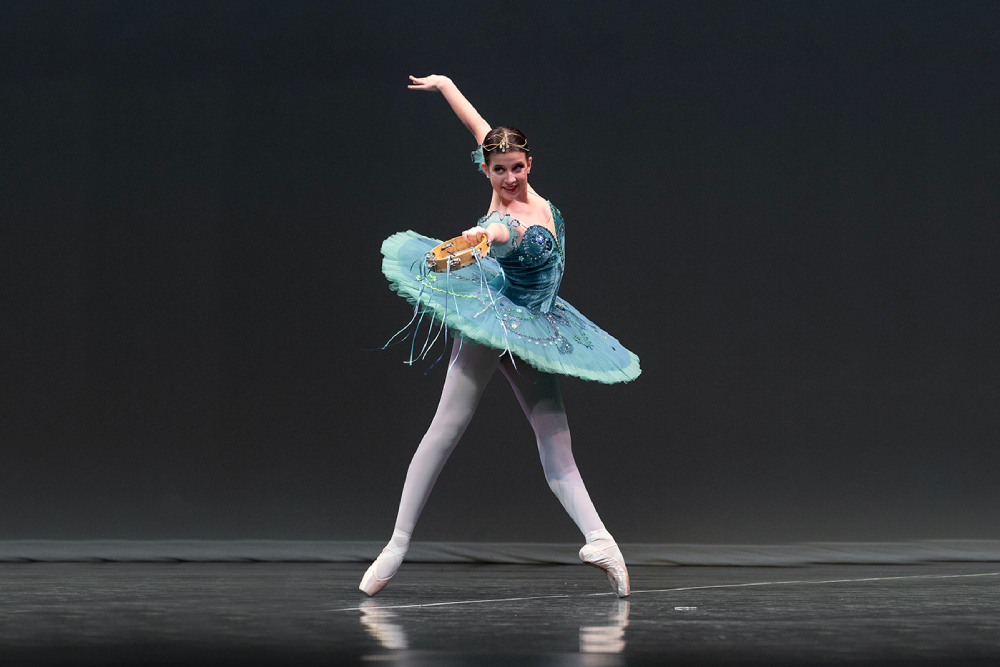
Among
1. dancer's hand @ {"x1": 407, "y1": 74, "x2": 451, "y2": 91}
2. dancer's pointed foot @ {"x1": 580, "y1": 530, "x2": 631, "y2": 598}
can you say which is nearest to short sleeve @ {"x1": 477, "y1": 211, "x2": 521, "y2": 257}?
dancer's hand @ {"x1": 407, "y1": 74, "x2": 451, "y2": 91}

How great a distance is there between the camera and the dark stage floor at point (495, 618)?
151 cm

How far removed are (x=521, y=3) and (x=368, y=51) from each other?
52 centimetres

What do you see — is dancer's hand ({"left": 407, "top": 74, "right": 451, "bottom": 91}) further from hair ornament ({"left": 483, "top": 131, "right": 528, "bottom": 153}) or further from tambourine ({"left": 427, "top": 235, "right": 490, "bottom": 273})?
tambourine ({"left": 427, "top": 235, "right": 490, "bottom": 273})

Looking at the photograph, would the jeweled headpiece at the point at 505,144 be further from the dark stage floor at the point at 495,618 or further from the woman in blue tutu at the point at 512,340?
the dark stage floor at the point at 495,618

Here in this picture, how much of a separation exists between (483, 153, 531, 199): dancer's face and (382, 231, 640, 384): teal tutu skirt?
160 millimetres

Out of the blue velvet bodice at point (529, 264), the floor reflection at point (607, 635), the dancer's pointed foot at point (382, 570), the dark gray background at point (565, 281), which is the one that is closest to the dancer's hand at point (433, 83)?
the blue velvet bodice at point (529, 264)

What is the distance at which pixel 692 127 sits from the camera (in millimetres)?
3521

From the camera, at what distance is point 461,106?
2611mm

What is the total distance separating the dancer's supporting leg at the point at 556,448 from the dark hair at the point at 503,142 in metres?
0.46

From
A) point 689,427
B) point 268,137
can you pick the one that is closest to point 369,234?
point 268,137

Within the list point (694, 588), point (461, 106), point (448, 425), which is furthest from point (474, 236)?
point (694, 588)

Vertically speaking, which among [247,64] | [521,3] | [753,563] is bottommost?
[753,563]

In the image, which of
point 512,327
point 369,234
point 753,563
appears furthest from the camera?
point 369,234

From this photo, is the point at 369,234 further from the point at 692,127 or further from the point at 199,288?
the point at 692,127
